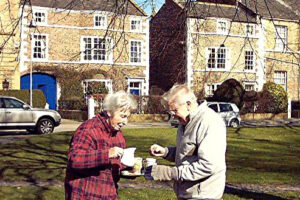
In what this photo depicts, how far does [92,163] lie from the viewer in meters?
3.83

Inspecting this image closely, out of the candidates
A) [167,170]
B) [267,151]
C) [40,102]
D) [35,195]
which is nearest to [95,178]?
[167,170]

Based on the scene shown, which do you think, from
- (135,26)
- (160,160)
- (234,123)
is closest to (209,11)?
(160,160)

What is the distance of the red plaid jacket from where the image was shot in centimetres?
384

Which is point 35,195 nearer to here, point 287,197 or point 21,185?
point 21,185

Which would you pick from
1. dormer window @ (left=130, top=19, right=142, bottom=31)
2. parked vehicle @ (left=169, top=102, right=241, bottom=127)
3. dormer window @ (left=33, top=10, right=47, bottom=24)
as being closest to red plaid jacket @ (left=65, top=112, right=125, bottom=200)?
parked vehicle @ (left=169, top=102, right=241, bottom=127)

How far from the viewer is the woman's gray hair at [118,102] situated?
3.98m

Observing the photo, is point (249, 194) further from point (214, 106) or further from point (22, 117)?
point (214, 106)

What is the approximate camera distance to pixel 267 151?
14602 millimetres

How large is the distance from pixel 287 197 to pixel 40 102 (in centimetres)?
2256

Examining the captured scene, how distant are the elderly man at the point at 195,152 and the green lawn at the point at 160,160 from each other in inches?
174

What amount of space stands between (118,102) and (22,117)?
16.2 m

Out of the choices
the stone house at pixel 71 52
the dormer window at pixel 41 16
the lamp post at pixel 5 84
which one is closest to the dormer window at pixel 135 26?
the stone house at pixel 71 52

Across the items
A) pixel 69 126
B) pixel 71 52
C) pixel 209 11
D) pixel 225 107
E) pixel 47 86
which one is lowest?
pixel 69 126

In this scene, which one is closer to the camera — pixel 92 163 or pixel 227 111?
pixel 92 163
